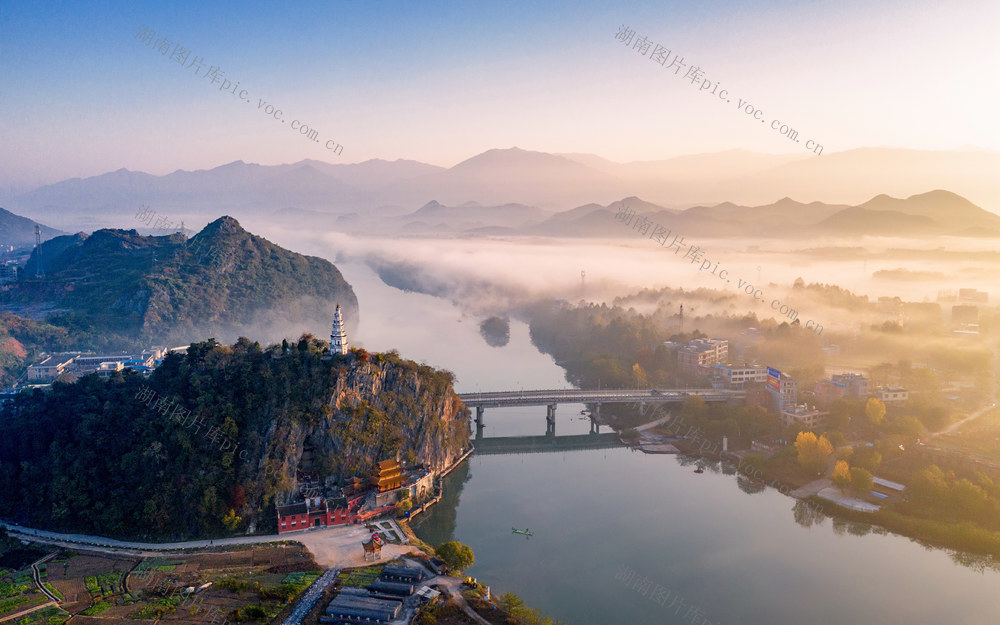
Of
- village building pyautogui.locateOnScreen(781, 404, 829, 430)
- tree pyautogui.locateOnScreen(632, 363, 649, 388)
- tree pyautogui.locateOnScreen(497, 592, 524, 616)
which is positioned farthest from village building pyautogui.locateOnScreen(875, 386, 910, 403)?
tree pyautogui.locateOnScreen(497, 592, 524, 616)

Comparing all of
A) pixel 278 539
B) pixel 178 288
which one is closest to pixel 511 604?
pixel 278 539

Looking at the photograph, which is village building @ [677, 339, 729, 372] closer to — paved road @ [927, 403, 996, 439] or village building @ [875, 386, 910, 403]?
village building @ [875, 386, 910, 403]

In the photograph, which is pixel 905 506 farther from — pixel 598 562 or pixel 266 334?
pixel 266 334

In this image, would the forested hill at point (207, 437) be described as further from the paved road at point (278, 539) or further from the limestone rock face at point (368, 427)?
the paved road at point (278, 539)

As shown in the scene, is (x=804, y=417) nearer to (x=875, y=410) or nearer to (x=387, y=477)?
(x=875, y=410)

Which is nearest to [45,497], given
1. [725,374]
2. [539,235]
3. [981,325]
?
[725,374]
